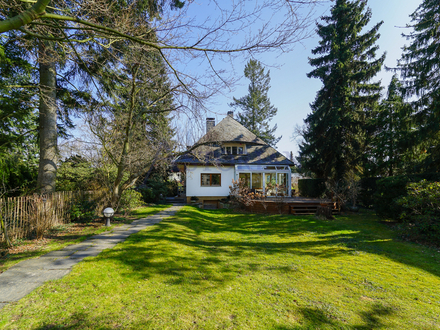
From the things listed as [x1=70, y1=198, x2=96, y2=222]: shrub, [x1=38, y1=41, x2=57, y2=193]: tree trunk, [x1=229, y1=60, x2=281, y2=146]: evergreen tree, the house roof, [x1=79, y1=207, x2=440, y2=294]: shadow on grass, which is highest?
[x1=229, y1=60, x2=281, y2=146]: evergreen tree

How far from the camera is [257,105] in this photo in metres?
32.4

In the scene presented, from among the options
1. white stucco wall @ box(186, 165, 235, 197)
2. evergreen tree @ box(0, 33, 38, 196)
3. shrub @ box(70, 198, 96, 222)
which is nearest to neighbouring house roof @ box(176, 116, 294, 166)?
white stucco wall @ box(186, 165, 235, 197)

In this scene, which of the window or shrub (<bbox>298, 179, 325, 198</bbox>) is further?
shrub (<bbox>298, 179, 325, 198</bbox>)

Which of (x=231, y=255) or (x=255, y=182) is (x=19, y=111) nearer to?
(x=231, y=255)

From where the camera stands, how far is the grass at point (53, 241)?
465 centimetres

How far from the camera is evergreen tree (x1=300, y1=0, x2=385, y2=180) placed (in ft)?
52.4

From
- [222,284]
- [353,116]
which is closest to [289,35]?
[222,284]

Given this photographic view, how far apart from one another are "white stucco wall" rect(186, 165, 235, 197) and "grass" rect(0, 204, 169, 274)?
8319 mm

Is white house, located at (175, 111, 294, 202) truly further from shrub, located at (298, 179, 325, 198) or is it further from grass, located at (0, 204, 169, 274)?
grass, located at (0, 204, 169, 274)

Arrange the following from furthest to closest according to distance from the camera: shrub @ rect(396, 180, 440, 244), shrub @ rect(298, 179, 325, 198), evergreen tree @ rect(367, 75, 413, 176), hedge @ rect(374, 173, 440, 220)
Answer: shrub @ rect(298, 179, 325, 198) < evergreen tree @ rect(367, 75, 413, 176) < hedge @ rect(374, 173, 440, 220) < shrub @ rect(396, 180, 440, 244)

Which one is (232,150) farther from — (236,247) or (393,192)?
(236,247)

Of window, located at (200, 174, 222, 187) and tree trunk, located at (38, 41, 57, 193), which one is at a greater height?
tree trunk, located at (38, 41, 57, 193)

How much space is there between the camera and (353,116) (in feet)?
52.2

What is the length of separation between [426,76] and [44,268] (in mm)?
17670
